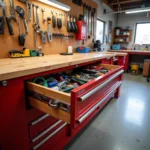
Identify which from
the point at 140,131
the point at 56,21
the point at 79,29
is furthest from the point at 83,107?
the point at 79,29

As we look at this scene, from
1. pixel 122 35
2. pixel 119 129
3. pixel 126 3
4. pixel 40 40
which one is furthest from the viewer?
pixel 122 35

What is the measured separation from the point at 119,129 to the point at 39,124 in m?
1.10

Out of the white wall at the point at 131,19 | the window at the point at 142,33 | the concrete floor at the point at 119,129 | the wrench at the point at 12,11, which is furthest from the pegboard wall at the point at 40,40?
the window at the point at 142,33

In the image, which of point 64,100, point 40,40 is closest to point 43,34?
point 40,40

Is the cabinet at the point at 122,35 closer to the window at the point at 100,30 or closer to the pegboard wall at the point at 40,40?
the window at the point at 100,30

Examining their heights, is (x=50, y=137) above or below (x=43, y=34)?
below

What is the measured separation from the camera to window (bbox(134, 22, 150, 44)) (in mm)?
5027

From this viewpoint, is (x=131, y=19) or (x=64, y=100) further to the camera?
(x=131, y=19)

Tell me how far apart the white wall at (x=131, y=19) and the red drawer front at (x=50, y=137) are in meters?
5.52

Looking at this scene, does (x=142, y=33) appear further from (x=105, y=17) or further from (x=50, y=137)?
(x=50, y=137)

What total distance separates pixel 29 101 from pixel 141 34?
570 cm

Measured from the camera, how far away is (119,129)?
1.58 meters

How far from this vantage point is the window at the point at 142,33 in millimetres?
5027

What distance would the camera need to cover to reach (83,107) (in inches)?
34.9
